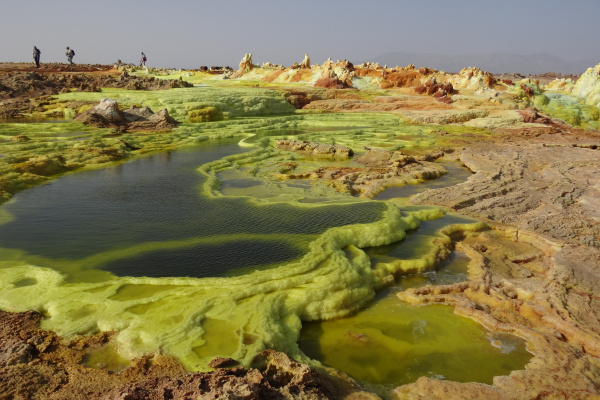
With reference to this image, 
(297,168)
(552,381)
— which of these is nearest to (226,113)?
(297,168)

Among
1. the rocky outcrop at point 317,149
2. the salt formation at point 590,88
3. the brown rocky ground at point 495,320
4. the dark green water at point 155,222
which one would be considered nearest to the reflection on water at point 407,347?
the brown rocky ground at point 495,320

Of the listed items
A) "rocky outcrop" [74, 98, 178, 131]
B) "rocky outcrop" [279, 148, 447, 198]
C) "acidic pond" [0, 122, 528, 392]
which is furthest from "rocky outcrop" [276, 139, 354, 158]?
"rocky outcrop" [74, 98, 178, 131]

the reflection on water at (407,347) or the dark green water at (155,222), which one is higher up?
the dark green water at (155,222)

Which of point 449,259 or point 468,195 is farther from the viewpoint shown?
point 468,195

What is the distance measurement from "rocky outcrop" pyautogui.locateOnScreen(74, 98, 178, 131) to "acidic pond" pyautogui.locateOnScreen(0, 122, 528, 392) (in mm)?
10341

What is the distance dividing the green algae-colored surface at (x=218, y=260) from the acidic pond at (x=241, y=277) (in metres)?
0.03

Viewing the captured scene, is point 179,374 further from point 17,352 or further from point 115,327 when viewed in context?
point 17,352

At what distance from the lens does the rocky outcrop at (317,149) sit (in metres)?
16.7

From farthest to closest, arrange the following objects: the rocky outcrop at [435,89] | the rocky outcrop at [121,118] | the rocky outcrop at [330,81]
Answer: the rocky outcrop at [330,81], the rocky outcrop at [435,89], the rocky outcrop at [121,118]

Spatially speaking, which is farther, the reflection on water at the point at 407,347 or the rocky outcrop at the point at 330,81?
the rocky outcrop at the point at 330,81

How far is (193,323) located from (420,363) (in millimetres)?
2925

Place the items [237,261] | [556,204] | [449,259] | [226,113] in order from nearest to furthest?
[237,261]
[449,259]
[556,204]
[226,113]

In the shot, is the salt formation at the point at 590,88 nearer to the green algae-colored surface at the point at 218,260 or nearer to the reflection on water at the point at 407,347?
the green algae-colored surface at the point at 218,260

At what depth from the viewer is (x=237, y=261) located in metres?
6.87
